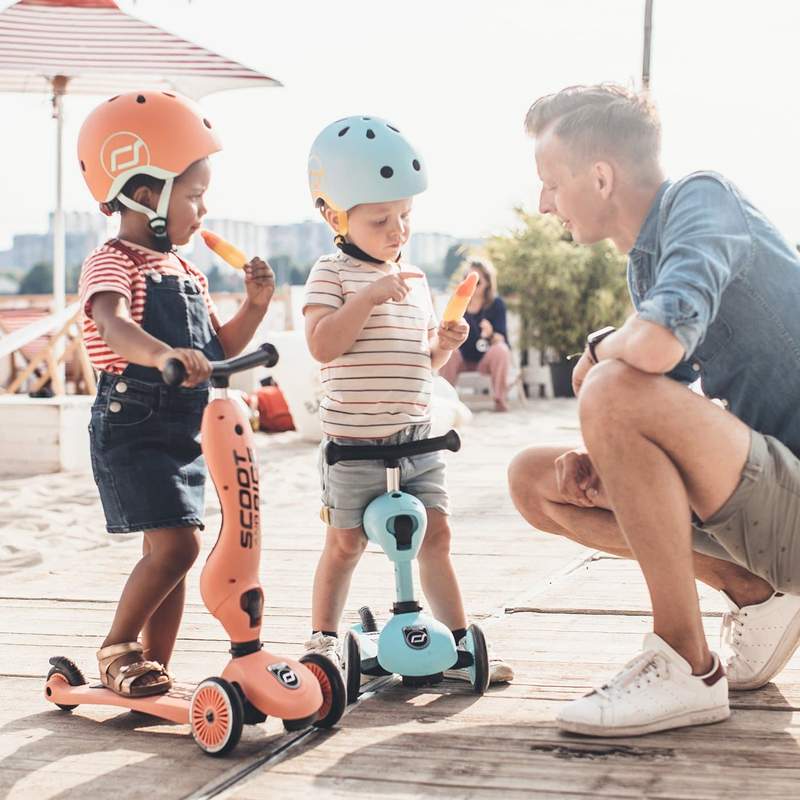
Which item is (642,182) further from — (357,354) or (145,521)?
(145,521)

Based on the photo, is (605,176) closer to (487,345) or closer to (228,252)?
(228,252)

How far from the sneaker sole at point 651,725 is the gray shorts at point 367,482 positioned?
678mm

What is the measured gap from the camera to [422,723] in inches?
93.4

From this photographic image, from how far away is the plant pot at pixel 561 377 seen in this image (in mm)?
14031

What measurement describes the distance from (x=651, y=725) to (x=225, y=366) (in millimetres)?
977

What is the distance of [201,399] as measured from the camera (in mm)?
2641

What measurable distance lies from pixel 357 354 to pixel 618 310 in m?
12.2

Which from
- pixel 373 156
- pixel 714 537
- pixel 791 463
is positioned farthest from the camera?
pixel 373 156

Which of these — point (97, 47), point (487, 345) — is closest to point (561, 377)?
point (487, 345)

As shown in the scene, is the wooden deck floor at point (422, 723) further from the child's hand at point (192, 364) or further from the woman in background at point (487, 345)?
the woman in background at point (487, 345)

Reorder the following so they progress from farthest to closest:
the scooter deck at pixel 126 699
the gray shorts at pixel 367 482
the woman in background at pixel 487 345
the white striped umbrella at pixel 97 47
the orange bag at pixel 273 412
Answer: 1. the woman in background at pixel 487 345
2. the orange bag at pixel 273 412
3. the white striped umbrella at pixel 97 47
4. the gray shorts at pixel 367 482
5. the scooter deck at pixel 126 699

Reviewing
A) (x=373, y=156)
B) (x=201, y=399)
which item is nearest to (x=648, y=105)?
(x=373, y=156)

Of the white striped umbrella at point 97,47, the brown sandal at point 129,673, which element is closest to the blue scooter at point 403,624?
the brown sandal at point 129,673

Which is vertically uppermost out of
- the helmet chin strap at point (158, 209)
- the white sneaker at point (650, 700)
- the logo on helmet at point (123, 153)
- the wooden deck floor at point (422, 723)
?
the logo on helmet at point (123, 153)
